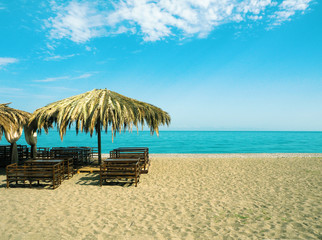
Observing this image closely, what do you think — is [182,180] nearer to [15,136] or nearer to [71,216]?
[71,216]

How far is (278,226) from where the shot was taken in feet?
15.3

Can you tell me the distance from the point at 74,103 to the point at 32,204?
16.7 ft

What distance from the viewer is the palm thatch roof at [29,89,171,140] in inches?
368

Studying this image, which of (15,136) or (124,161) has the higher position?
(15,136)

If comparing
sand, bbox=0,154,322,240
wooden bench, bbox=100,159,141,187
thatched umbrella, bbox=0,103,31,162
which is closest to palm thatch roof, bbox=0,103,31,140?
thatched umbrella, bbox=0,103,31,162

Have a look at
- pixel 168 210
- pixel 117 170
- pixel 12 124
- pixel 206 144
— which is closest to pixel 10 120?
pixel 12 124

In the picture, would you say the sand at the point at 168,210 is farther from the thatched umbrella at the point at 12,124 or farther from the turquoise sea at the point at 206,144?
the turquoise sea at the point at 206,144

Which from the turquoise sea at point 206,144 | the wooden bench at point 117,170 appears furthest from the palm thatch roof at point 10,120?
the turquoise sea at point 206,144

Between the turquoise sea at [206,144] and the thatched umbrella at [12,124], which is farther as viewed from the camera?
the turquoise sea at [206,144]

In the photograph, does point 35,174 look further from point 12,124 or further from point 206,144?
point 206,144

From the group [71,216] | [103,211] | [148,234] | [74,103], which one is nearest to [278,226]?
[148,234]

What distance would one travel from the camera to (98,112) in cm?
950

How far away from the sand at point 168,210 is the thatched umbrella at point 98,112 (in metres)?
2.71

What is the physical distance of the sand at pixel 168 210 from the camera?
4434 mm
